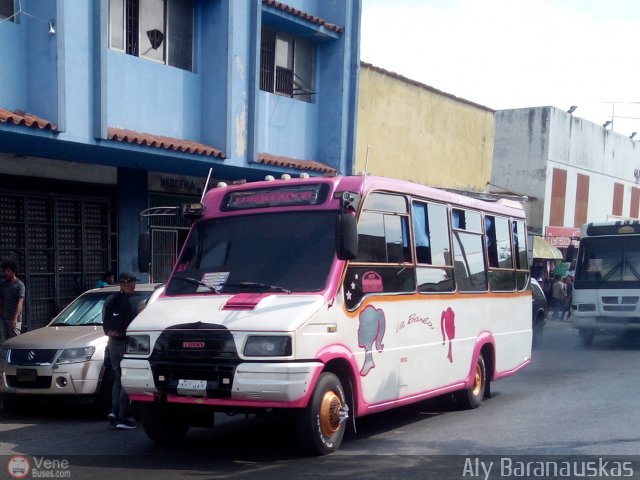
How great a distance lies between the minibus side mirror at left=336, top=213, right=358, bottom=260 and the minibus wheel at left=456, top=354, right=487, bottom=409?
3.73 m

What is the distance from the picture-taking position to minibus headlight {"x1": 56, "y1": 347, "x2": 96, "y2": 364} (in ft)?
31.9

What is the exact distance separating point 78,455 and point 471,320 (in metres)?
5.11

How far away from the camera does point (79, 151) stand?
13672 millimetres

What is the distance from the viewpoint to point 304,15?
1716cm

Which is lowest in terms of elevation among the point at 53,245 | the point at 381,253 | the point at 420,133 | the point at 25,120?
the point at 53,245

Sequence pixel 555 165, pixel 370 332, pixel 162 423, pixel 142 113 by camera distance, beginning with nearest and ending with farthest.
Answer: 1. pixel 162 423
2. pixel 370 332
3. pixel 142 113
4. pixel 555 165

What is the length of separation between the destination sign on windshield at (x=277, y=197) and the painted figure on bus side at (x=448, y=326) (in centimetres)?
241

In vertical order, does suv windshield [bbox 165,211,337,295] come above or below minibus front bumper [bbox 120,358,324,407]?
above

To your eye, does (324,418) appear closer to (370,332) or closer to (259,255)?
(370,332)

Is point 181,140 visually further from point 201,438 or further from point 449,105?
point 449,105

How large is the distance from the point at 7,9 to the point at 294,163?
6488 millimetres

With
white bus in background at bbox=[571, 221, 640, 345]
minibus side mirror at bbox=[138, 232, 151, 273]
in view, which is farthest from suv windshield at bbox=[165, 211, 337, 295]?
white bus in background at bbox=[571, 221, 640, 345]

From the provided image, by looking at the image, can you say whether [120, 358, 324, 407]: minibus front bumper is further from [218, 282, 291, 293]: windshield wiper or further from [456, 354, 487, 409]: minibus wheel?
[456, 354, 487, 409]: minibus wheel

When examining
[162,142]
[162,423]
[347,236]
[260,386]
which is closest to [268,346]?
[260,386]
